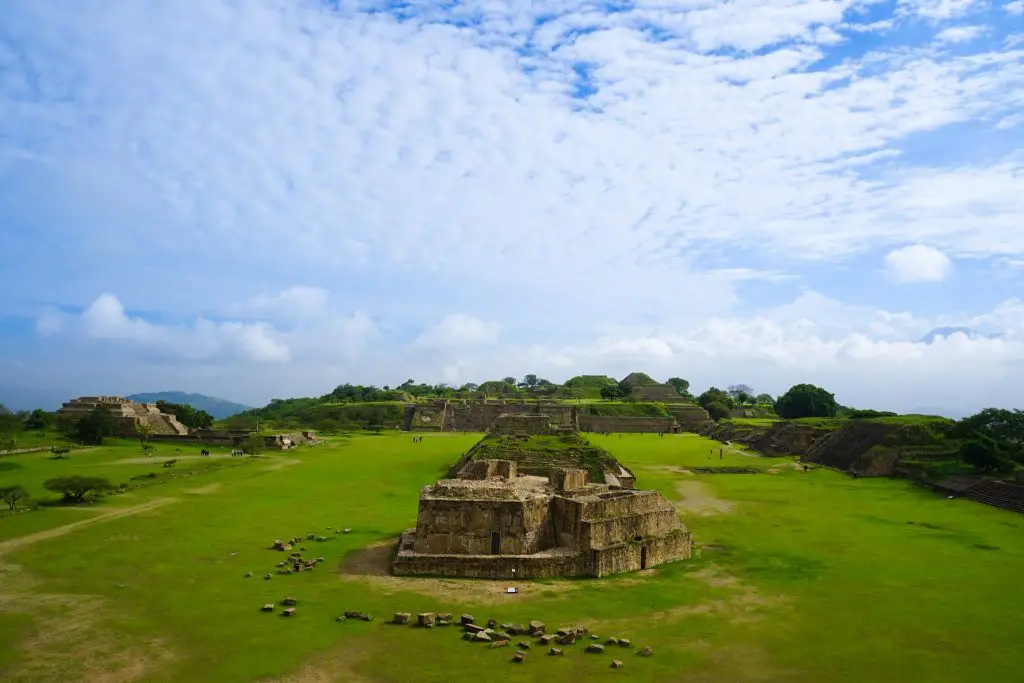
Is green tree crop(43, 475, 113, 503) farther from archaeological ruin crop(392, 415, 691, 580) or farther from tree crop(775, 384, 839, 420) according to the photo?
tree crop(775, 384, 839, 420)

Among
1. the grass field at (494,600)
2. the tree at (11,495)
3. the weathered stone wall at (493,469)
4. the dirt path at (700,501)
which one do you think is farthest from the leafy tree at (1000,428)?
the tree at (11,495)

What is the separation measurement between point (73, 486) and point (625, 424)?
225 ft

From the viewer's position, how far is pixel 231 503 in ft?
102

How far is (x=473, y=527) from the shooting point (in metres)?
20.6

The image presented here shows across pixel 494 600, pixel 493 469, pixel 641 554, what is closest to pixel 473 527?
pixel 494 600

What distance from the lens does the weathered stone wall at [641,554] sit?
19.9 m

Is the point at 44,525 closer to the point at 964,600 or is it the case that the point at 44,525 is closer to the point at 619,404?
the point at 964,600

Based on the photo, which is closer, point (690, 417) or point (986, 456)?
point (986, 456)

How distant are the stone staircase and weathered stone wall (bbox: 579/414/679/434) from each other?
5467 cm

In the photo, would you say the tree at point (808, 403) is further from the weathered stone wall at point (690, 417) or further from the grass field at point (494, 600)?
the grass field at point (494, 600)

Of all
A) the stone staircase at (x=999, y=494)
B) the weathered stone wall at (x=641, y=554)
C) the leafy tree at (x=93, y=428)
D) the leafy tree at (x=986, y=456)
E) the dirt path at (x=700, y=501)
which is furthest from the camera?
the leafy tree at (x=93, y=428)

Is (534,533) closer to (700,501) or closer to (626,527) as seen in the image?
(626,527)

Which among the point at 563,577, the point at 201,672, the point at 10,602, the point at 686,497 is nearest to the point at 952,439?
the point at 686,497

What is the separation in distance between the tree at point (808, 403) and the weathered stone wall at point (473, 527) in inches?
2897
